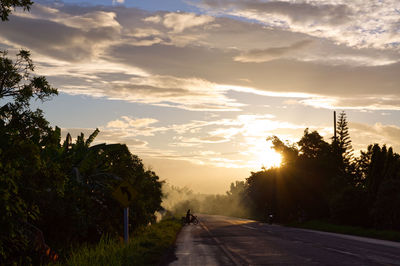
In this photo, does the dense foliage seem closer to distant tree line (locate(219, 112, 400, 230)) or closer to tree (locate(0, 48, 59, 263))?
tree (locate(0, 48, 59, 263))

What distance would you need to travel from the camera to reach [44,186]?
32.1 ft

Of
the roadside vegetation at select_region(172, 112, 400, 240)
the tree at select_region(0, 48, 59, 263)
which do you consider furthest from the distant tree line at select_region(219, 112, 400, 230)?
the tree at select_region(0, 48, 59, 263)

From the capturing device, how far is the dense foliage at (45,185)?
765 cm

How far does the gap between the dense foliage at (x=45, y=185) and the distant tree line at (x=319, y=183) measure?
2090 centimetres

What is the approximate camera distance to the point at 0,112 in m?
15.3

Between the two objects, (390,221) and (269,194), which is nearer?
(390,221)

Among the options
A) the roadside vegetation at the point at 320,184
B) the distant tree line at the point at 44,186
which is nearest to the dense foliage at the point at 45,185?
the distant tree line at the point at 44,186

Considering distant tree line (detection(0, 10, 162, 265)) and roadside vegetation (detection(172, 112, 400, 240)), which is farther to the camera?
roadside vegetation (detection(172, 112, 400, 240))

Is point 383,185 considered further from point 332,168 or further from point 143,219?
point 332,168

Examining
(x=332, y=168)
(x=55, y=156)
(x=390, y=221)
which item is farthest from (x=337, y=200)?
(x=55, y=156)

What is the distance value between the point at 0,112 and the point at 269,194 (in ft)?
161

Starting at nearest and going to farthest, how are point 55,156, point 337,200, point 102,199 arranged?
point 55,156, point 102,199, point 337,200

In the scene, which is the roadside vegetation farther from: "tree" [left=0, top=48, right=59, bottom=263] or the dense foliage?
"tree" [left=0, top=48, right=59, bottom=263]

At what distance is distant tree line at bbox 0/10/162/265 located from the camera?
25.0ft
